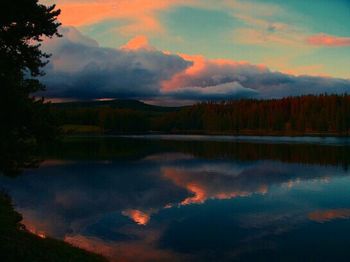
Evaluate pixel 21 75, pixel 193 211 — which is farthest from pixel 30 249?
pixel 193 211

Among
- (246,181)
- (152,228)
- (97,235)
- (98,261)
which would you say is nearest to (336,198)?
(246,181)

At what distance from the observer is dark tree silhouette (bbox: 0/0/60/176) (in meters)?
18.1

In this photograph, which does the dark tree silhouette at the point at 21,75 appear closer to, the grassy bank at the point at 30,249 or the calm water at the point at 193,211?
the grassy bank at the point at 30,249

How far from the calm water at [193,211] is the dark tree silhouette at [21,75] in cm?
814

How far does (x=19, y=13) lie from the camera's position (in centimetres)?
1889

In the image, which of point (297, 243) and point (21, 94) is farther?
point (297, 243)

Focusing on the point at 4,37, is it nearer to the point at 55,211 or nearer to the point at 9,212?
the point at 9,212

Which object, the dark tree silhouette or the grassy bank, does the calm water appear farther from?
the dark tree silhouette

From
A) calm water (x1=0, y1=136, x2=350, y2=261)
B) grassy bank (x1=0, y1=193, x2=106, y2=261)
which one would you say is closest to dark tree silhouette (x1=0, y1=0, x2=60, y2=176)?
grassy bank (x1=0, y1=193, x2=106, y2=261)

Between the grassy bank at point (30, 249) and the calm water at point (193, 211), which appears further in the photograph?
the calm water at point (193, 211)

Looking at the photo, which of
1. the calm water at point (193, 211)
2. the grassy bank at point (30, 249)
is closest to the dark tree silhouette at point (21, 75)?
the grassy bank at point (30, 249)

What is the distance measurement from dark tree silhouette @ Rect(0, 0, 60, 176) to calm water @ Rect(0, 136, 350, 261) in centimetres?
814

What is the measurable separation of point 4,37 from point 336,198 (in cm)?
3211

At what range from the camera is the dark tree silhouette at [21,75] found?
59.5 feet
